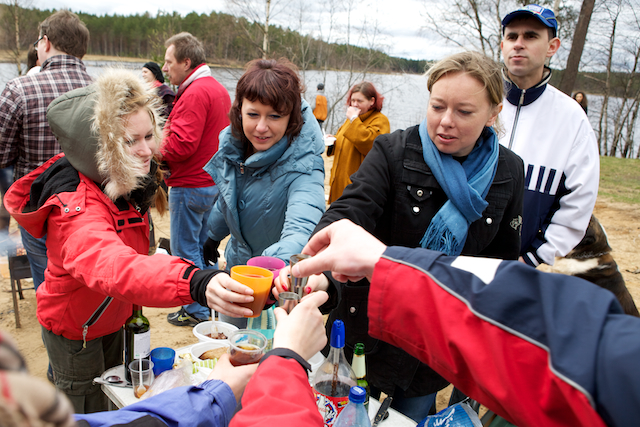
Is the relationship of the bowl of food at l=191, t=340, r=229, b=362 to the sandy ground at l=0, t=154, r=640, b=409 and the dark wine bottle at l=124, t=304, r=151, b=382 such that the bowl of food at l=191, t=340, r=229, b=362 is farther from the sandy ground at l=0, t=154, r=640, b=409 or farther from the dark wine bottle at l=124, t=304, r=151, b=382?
the sandy ground at l=0, t=154, r=640, b=409

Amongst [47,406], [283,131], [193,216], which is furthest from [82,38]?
[47,406]

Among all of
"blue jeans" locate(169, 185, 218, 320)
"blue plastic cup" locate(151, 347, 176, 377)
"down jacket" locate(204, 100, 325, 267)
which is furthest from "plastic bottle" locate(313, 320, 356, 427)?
"blue jeans" locate(169, 185, 218, 320)

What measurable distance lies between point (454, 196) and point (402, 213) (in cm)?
24

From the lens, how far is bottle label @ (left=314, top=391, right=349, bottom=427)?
1488 millimetres

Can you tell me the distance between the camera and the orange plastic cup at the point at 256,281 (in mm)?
1523

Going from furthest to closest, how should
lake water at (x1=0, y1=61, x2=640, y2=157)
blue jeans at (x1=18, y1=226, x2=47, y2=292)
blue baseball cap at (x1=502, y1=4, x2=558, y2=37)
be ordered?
lake water at (x1=0, y1=61, x2=640, y2=157) < blue jeans at (x1=18, y1=226, x2=47, y2=292) < blue baseball cap at (x1=502, y1=4, x2=558, y2=37)

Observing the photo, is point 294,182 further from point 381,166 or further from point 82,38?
point 82,38

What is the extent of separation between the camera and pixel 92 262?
168 centimetres

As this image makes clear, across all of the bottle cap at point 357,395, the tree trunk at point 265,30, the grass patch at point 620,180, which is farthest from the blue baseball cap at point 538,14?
the tree trunk at point 265,30

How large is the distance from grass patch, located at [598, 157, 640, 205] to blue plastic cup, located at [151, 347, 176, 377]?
1049 cm

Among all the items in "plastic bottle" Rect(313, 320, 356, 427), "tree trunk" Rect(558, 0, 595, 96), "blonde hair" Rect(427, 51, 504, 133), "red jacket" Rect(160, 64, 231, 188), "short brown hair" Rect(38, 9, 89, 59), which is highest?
"tree trunk" Rect(558, 0, 595, 96)

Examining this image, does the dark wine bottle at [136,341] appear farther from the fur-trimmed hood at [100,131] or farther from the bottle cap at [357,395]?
the bottle cap at [357,395]

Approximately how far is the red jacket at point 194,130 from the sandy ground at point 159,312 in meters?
1.53

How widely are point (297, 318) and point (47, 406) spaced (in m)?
0.86
